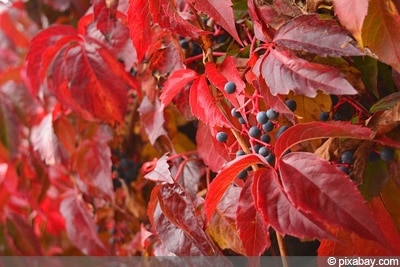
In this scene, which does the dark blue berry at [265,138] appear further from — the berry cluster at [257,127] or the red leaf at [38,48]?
the red leaf at [38,48]

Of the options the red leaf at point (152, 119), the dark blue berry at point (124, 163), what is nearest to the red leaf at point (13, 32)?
the dark blue berry at point (124, 163)

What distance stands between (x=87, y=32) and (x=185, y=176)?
251 millimetres

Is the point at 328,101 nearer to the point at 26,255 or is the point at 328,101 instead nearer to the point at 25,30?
the point at 26,255

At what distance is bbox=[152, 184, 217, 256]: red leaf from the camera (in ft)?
1.33

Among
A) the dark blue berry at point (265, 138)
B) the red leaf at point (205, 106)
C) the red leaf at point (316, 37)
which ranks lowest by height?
the dark blue berry at point (265, 138)

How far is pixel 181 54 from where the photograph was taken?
482 millimetres

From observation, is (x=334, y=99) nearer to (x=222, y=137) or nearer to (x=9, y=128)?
(x=222, y=137)

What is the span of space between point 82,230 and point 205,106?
38 cm

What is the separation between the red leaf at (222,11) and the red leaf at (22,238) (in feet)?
1.80

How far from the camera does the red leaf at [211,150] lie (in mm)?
465

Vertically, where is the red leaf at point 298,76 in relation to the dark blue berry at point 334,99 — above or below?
above

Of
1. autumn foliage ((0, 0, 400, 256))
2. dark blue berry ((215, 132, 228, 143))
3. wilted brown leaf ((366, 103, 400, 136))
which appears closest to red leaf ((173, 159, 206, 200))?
autumn foliage ((0, 0, 400, 256))

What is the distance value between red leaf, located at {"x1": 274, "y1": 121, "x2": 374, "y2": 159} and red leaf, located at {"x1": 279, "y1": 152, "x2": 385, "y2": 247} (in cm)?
2

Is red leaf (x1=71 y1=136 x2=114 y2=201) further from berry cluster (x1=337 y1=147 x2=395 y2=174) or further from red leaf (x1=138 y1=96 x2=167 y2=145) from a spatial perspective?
berry cluster (x1=337 y1=147 x2=395 y2=174)
